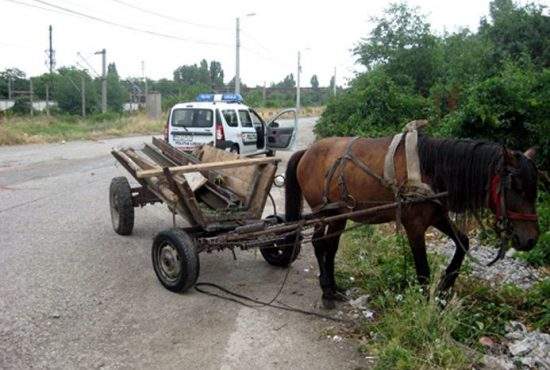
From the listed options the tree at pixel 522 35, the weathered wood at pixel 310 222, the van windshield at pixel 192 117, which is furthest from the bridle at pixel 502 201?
the van windshield at pixel 192 117

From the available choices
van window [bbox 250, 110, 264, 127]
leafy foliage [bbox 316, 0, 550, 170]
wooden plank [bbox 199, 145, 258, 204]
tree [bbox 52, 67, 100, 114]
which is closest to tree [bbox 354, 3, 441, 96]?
leafy foliage [bbox 316, 0, 550, 170]

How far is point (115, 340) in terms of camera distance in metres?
4.46

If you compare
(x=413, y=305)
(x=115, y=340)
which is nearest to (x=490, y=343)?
(x=413, y=305)

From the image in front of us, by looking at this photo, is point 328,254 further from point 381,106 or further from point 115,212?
point 381,106

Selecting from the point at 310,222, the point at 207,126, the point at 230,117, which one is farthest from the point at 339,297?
the point at 230,117

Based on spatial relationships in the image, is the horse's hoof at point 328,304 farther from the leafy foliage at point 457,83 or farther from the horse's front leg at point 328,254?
the leafy foliage at point 457,83

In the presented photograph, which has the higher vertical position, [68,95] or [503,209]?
[68,95]

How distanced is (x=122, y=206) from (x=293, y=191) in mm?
2796

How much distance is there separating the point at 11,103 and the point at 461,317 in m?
46.4

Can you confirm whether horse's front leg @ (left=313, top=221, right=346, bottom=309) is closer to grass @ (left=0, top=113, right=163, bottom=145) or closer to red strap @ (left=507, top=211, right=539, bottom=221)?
red strap @ (left=507, top=211, right=539, bottom=221)

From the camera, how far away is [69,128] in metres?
34.7

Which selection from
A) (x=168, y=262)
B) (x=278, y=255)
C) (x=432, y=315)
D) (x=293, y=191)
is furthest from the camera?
(x=278, y=255)

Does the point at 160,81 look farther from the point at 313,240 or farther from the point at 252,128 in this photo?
the point at 313,240

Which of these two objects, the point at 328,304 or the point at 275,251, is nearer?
the point at 328,304
